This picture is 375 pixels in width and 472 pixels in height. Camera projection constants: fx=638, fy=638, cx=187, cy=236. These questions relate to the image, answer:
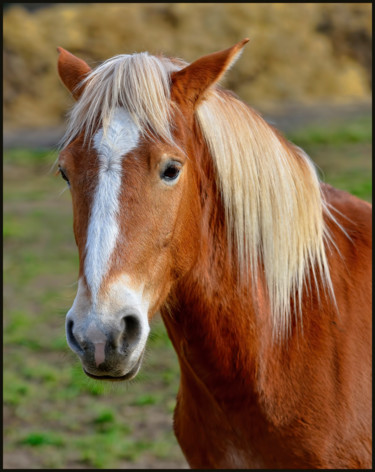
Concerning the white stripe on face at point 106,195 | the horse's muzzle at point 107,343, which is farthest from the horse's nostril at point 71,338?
the white stripe on face at point 106,195

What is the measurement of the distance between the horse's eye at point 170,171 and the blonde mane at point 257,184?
0.63 ft

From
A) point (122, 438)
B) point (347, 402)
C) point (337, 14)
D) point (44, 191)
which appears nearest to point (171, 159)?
point (347, 402)

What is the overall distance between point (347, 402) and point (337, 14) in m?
17.4

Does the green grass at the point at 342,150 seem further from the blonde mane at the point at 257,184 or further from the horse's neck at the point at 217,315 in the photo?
the horse's neck at the point at 217,315

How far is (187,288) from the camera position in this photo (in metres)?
2.26

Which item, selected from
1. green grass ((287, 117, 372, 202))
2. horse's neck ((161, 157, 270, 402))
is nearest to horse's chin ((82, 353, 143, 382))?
horse's neck ((161, 157, 270, 402))

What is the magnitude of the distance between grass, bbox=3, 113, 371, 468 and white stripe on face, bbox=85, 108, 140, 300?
0.46 m

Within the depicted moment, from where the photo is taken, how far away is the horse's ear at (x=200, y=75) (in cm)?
213

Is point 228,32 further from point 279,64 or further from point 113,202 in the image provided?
point 113,202

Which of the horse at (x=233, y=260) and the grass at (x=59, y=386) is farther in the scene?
the grass at (x=59, y=386)

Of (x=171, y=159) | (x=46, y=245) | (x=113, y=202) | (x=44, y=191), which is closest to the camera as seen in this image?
(x=113, y=202)

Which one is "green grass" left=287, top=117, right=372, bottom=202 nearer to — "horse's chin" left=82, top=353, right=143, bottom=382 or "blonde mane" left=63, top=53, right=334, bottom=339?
"blonde mane" left=63, top=53, right=334, bottom=339

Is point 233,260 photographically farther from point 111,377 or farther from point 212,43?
point 212,43

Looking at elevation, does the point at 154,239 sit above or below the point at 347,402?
above
